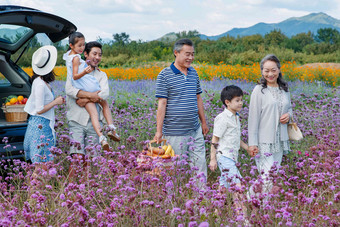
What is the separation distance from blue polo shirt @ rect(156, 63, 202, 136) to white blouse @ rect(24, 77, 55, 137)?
1311mm

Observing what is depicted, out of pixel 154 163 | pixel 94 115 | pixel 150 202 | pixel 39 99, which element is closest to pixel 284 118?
pixel 154 163

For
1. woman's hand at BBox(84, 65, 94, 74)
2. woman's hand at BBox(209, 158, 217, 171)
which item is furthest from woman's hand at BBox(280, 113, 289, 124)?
woman's hand at BBox(84, 65, 94, 74)

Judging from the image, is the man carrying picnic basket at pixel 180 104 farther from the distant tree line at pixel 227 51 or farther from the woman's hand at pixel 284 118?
the distant tree line at pixel 227 51

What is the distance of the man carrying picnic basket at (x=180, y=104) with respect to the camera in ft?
15.6

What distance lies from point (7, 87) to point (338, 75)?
13143 millimetres

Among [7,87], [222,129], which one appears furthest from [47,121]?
[222,129]

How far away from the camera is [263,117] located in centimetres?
468

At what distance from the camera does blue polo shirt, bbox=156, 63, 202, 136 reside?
4758mm

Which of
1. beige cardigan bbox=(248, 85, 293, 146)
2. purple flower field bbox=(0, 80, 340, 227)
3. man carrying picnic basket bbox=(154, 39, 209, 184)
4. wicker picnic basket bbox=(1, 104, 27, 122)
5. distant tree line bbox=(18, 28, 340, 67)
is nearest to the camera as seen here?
purple flower field bbox=(0, 80, 340, 227)

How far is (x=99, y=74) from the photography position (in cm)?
538

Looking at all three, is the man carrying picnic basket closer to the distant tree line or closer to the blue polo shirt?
the blue polo shirt

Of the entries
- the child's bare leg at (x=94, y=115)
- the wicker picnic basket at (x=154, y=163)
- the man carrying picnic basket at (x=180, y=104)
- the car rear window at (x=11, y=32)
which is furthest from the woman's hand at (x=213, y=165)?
the car rear window at (x=11, y=32)

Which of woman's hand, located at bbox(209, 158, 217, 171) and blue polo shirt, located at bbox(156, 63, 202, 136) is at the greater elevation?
→ blue polo shirt, located at bbox(156, 63, 202, 136)

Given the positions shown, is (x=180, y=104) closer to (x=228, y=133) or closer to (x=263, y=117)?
(x=228, y=133)
